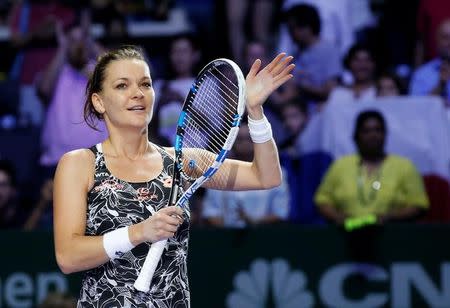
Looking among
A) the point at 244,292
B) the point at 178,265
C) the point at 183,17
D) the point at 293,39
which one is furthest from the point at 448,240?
the point at 183,17

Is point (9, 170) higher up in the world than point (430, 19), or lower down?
lower down

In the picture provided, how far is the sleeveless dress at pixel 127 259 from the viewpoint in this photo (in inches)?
159

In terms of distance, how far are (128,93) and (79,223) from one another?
21.8 inches

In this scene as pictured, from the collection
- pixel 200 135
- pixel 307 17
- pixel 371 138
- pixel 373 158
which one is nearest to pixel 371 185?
pixel 373 158

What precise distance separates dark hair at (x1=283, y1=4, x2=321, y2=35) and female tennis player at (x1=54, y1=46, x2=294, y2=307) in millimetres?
5535

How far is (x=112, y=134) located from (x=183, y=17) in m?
7.08

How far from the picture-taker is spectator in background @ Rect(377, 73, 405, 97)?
9.06 m

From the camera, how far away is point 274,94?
9359 millimetres

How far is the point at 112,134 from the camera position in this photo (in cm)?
427

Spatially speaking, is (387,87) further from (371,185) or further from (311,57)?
(371,185)

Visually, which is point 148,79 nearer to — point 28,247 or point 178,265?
point 178,265

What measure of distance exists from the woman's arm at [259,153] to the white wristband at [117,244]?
0.67 m

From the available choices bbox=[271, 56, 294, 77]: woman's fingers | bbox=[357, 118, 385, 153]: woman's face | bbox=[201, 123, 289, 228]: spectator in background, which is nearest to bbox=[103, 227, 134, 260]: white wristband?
bbox=[271, 56, 294, 77]: woman's fingers

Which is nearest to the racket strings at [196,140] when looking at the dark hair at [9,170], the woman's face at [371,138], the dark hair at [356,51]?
the woman's face at [371,138]
